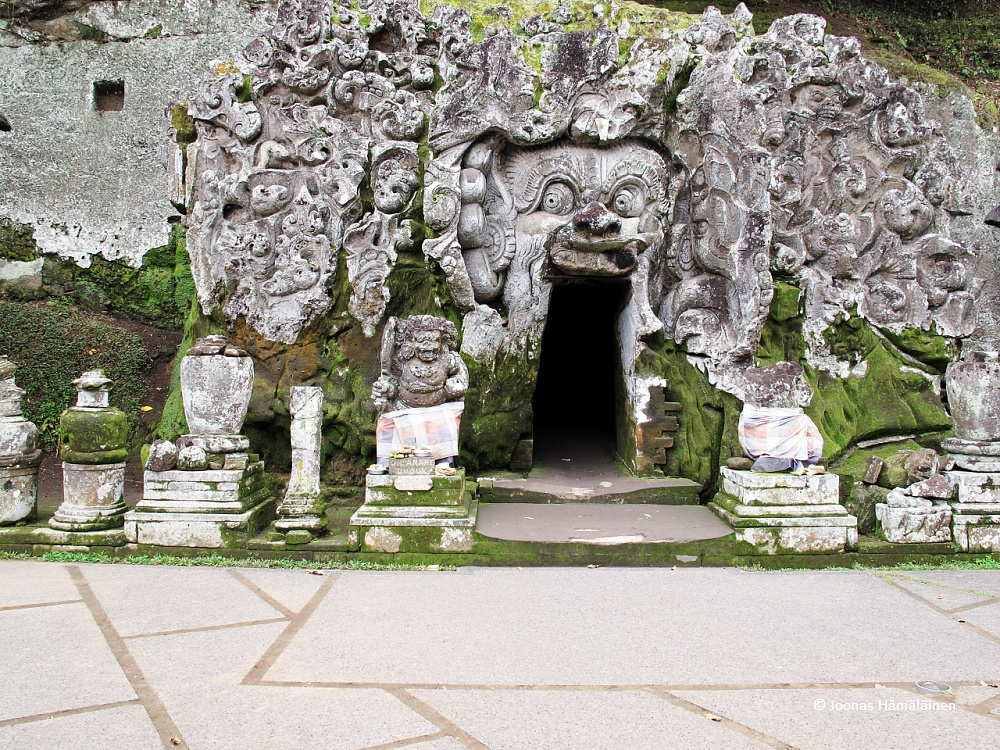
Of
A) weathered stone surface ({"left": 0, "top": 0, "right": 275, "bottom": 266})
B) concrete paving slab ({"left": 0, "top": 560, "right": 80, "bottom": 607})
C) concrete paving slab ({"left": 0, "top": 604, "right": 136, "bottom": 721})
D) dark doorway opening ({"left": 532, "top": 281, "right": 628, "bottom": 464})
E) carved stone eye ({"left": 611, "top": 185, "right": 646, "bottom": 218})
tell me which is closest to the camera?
concrete paving slab ({"left": 0, "top": 604, "right": 136, "bottom": 721})

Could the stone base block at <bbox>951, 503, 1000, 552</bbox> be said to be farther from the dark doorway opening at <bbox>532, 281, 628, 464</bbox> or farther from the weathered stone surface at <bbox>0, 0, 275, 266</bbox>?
the weathered stone surface at <bbox>0, 0, 275, 266</bbox>

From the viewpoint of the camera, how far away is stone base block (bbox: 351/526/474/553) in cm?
494

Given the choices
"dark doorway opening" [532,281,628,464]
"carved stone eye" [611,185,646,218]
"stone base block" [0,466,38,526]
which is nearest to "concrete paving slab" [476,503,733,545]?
"dark doorway opening" [532,281,628,464]

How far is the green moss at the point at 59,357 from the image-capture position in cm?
806

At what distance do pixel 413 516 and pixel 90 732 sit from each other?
2.57m

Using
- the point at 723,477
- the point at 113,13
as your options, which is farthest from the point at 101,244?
the point at 723,477

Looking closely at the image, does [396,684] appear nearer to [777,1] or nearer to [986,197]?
[986,197]

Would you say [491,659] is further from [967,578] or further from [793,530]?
[967,578]

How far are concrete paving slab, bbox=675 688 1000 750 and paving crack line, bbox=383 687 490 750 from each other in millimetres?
964

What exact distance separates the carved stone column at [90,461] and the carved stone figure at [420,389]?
1.97m

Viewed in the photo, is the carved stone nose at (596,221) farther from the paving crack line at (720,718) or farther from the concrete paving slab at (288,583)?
the paving crack line at (720,718)

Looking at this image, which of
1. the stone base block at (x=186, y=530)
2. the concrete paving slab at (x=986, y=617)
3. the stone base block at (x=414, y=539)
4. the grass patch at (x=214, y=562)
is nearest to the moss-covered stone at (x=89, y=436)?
the stone base block at (x=186, y=530)

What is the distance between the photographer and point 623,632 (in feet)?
12.2

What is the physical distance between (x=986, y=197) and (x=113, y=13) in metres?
11.7
